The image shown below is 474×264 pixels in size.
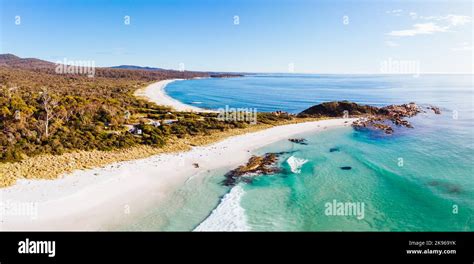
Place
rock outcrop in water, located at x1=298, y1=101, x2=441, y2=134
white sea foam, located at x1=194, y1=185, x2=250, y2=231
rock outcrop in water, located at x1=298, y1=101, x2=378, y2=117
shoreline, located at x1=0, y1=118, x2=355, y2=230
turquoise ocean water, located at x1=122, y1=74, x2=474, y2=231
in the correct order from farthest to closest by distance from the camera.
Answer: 1. rock outcrop in water, located at x1=298, y1=101, x2=378, y2=117
2. rock outcrop in water, located at x1=298, y1=101, x2=441, y2=134
3. turquoise ocean water, located at x1=122, y1=74, x2=474, y2=231
4. white sea foam, located at x1=194, y1=185, x2=250, y2=231
5. shoreline, located at x1=0, y1=118, x2=355, y2=230

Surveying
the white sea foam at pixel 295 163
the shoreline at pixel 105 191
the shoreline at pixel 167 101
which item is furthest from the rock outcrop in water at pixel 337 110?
the shoreline at pixel 105 191

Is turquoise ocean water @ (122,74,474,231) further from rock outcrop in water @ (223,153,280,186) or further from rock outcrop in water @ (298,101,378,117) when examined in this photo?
rock outcrop in water @ (298,101,378,117)

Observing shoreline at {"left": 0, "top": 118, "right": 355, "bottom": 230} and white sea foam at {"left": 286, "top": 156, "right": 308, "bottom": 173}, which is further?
white sea foam at {"left": 286, "top": 156, "right": 308, "bottom": 173}

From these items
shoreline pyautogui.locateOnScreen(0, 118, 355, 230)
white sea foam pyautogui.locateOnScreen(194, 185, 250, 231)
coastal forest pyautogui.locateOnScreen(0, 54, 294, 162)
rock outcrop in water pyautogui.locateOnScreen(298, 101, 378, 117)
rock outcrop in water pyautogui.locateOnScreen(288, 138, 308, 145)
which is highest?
rock outcrop in water pyautogui.locateOnScreen(298, 101, 378, 117)

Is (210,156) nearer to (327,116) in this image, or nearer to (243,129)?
(243,129)

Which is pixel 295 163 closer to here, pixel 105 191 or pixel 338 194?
pixel 338 194

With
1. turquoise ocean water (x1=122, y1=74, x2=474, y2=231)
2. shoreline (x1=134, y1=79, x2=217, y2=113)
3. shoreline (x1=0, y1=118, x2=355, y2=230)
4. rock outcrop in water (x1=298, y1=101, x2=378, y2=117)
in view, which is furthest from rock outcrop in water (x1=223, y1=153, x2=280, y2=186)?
shoreline (x1=134, y1=79, x2=217, y2=113)
